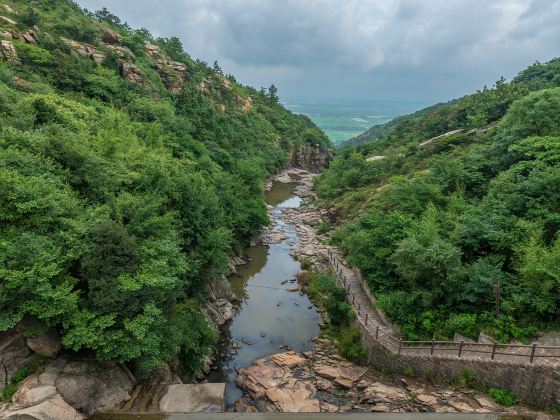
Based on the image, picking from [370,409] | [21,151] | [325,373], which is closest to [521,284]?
[370,409]

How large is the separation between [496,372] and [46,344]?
16.4m

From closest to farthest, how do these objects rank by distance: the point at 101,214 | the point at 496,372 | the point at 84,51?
the point at 496,372 < the point at 101,214 < the point at 84,51

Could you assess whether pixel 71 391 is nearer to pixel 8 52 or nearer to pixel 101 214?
pixel 101 214

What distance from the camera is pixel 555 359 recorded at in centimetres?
1238

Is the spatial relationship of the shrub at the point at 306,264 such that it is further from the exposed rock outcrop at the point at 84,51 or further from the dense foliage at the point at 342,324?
the exposed rock outcrop at the point at 84,51

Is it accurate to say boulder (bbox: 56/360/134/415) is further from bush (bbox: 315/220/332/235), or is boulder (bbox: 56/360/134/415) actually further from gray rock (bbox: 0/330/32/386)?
bush (bbox: 315/220/332/235)

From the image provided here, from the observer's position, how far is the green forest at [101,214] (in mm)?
11891

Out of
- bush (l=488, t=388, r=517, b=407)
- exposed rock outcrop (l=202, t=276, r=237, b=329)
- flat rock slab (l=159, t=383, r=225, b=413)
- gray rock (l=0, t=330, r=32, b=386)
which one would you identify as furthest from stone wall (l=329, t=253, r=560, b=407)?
gray rock (l=0, t=330, r=32, b=386)

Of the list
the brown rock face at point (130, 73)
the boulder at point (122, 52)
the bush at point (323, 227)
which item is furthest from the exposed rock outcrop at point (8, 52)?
the bush at point (323, 227)

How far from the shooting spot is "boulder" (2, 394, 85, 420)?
33.7ft

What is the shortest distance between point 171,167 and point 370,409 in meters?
17.4

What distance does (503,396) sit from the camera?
12984 millimetres

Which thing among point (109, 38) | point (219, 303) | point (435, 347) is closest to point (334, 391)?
point (435, 347)

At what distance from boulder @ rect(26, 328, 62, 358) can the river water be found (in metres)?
7.76
